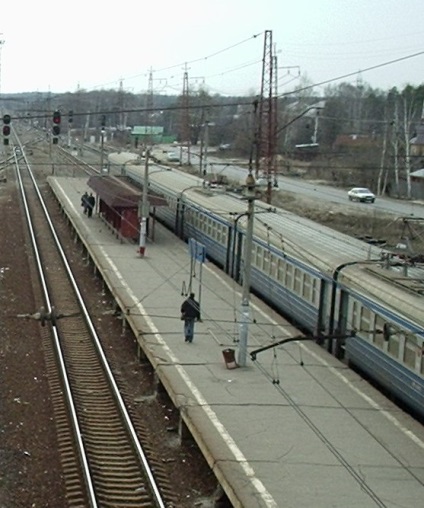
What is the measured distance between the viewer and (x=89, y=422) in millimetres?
13336

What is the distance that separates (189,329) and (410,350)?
4.98m

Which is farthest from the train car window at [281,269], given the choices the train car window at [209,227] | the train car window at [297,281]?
the train car window at [209,227]

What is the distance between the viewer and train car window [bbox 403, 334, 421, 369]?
504 inches

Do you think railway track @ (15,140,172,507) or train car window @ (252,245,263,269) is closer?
railway track @ (15,140,172,507)

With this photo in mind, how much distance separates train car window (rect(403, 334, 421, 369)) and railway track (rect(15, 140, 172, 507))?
4332 millimetres

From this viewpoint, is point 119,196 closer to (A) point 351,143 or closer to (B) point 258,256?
(B) point 258,256

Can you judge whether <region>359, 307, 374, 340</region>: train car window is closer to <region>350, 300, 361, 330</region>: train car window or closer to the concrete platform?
<region>350, 300, 361, 330</region>: train car window

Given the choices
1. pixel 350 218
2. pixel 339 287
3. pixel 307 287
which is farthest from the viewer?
pixel 350 218

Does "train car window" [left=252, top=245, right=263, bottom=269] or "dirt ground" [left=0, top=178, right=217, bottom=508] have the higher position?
"train car window" [left=252, top=245, right=263, bottom=269]

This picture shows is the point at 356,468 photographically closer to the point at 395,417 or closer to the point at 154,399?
the point at 395,417

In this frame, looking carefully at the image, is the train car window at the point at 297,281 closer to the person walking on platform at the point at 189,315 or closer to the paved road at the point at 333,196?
the person walking on platform at the point at 189,315

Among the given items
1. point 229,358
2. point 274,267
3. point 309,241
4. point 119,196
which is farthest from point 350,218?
point 229,358

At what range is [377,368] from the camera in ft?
46.5

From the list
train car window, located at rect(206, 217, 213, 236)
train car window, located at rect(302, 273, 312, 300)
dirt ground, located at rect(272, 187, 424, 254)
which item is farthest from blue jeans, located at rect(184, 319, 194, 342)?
dirt ground, located at rect(272, 187, 424, 254)
